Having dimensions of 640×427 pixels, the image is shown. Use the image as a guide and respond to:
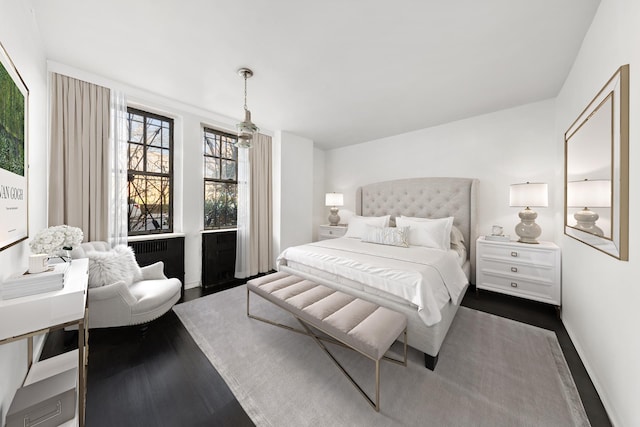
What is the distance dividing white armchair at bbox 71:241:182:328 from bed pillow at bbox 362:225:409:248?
8.02 ft

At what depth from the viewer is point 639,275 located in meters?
1.07

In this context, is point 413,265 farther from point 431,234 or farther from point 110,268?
point 110,268

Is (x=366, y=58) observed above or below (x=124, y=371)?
above

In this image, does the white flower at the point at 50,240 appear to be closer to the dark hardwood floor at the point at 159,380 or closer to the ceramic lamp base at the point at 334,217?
the dark hardwood floor at the point at 159,380

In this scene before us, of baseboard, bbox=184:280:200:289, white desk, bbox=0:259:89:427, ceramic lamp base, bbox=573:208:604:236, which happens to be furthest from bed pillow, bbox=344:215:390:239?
white desk, bbox=0:259:89:427

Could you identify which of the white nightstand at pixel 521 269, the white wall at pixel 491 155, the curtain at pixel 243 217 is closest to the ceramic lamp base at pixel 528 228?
the white nightstand at pixel 521 269

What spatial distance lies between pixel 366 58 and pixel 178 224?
3.14 m

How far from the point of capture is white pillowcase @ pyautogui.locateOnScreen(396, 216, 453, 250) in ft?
9.41

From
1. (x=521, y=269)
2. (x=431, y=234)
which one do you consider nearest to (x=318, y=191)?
(x=431, y=234)

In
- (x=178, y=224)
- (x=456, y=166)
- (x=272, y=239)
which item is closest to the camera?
(x=178, y=224)

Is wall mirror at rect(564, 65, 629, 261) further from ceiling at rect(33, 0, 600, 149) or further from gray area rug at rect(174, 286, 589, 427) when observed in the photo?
gray area rug at rect(174, 286, 589, 427)

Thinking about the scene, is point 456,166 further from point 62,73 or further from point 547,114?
point 62,73

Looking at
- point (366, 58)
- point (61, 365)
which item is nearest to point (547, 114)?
point (366, 58)

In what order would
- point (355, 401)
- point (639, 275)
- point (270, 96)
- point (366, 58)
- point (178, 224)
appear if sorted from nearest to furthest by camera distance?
point (639, 275) → point (355, 401) → point (366, 58) → point (270, 96) → point (178, 224)
